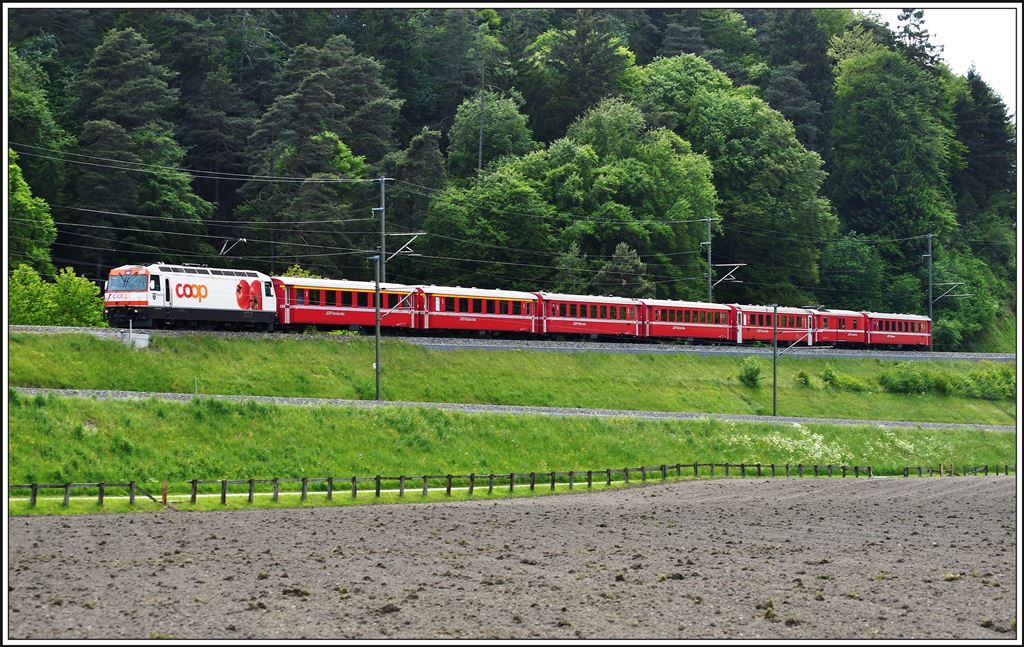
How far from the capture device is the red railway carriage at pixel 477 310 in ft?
209

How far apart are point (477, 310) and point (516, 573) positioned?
41216 mm

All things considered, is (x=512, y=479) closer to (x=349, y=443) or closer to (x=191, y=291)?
(x=349, y=443)

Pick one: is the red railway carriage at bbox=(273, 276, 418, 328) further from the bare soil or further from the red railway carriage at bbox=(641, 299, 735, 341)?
the bare soil

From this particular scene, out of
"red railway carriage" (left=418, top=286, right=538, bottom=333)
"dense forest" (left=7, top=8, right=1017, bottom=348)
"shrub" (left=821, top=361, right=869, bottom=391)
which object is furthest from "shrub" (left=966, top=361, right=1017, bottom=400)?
"red railway carriage" (left=418, top=286, right=538, bottom=333)

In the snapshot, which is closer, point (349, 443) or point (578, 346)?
point (349, 443)

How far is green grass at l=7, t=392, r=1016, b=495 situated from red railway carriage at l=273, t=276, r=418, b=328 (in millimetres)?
12290

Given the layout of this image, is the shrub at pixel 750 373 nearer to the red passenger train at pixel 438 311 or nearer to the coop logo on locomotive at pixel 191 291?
the red passenger train at pixel 438 311

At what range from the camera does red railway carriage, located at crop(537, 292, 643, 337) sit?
68.5m

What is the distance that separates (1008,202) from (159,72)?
80.6 meters

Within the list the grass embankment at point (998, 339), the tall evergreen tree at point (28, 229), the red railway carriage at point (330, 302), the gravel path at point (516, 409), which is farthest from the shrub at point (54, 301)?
the grass embankment at point (998, 339)

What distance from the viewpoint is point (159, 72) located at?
86250 millimetres

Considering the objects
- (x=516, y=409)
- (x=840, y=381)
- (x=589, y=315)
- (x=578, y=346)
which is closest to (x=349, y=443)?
(x=516, y=409)

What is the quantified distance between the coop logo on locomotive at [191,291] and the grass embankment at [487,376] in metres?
2.56

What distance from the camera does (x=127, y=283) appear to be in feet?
179
